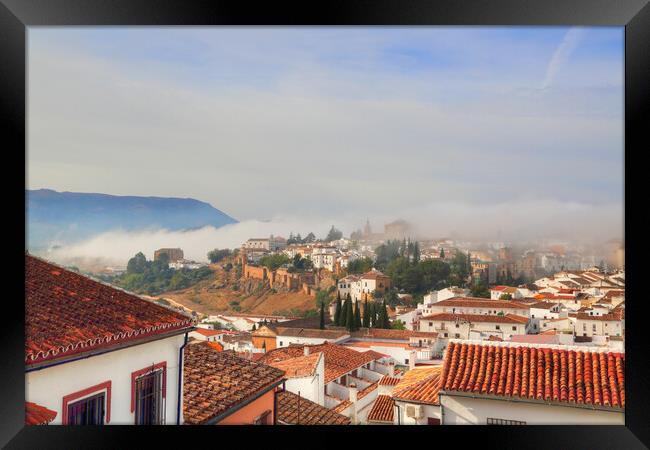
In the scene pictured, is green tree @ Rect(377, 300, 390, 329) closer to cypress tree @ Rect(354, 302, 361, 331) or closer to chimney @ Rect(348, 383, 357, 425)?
cypress tree @ Rect(354, 302, 361, 331)

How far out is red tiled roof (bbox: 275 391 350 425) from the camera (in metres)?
3.81

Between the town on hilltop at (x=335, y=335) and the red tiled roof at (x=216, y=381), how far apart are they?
1 centimetres

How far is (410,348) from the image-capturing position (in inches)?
337

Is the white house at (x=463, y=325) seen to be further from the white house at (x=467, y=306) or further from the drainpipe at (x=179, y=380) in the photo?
the drainpipe at (x=179, y=380)

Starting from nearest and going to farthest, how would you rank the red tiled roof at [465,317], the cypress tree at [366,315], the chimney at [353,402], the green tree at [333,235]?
Result: the chimney at [353,402] < the green tree at [333,235] < the red tiled roof at [465,317] < the cypress tree at [366,315]

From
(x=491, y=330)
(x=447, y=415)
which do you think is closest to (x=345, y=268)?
(x=491, y=330)

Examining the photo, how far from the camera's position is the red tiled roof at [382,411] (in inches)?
221

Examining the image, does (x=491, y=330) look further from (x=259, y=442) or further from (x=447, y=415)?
(x=259, y=442)

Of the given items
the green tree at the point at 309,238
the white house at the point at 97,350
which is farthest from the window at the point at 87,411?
the green tree at the point at 309,238

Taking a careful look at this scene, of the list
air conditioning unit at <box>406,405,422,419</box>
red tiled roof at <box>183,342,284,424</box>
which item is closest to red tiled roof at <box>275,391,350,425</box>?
red tiled roof at <box>183,342,284,424</box>

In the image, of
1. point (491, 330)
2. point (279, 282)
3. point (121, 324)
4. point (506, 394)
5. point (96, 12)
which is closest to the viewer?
point (96, 12)

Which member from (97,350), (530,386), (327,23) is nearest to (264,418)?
(97,350)

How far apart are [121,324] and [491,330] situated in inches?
279

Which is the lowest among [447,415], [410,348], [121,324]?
[410,348]
